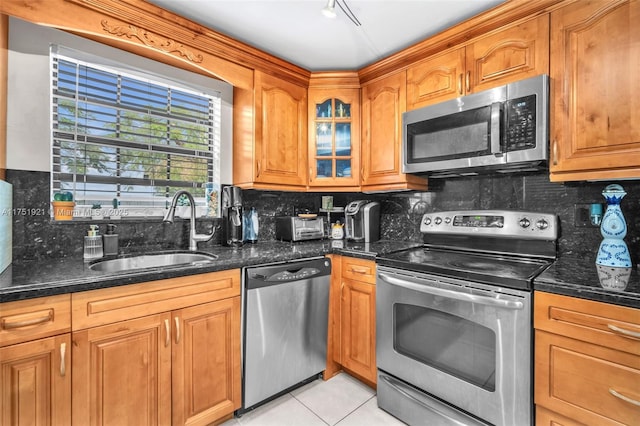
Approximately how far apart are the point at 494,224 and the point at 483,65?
949 mm

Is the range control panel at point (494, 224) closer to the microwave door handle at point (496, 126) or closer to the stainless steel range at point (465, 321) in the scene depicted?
the stainless steel range at point (465, 321)

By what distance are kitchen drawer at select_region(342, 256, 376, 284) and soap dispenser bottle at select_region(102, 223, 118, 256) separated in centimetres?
140

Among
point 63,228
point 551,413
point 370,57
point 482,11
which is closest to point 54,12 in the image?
point 63,228

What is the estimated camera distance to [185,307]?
4.66 ft

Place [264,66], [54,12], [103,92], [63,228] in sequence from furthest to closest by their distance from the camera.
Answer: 1. [264,66]
2. [103,92]
3. [63,228]
4. [54,12]

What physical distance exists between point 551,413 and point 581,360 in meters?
0.27

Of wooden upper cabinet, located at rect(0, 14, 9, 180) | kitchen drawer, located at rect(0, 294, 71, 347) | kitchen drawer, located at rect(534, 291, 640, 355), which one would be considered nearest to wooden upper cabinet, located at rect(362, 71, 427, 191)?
kitchen drawer, located at rect(534, 291, 640, 355)

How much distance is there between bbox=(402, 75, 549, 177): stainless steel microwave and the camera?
1.49m

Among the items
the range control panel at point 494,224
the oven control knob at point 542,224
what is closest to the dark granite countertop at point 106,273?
the range control panel at point 494,224

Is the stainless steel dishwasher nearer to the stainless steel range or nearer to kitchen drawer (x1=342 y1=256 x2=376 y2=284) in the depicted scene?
kitchen drawer (x1=342 y1=256 x2=376 y2=284)

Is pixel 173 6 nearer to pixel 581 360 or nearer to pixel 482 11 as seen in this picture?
pixel 482 11

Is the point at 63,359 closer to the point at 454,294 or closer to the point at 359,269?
the point at 359,269

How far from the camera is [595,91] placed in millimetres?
1357

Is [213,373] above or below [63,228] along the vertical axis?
below
